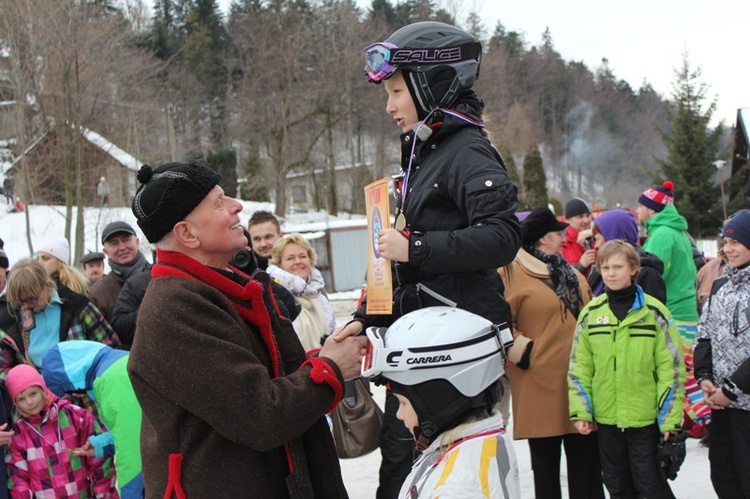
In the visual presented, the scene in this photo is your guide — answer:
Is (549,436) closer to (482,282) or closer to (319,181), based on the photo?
(482,282)

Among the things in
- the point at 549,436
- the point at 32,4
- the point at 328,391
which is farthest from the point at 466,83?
the point at 32,4

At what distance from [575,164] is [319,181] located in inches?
1428

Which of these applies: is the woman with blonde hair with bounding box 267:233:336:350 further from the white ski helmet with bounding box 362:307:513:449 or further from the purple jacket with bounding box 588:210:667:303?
the white ski helmet with bounding box 362:307:513:449

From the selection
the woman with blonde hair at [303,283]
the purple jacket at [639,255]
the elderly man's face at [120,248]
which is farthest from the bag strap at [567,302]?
the elderly man's face at [120,248]

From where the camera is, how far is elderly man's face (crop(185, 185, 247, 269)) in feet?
7.93

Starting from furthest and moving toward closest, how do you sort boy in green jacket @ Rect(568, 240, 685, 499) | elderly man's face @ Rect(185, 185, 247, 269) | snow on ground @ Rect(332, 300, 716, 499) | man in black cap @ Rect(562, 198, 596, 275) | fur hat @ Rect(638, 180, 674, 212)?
man in black cap @ Rect(562, 198, 596, 275)
fur hat @ Rect(638, 180, 674, 212)
snow on ground @ Rect(332, 300, 716, 499)
boy in green jacket @ Rect(568, 240, 685, 499)
elderly man's face @ Rect(185, 185, 247, 269)

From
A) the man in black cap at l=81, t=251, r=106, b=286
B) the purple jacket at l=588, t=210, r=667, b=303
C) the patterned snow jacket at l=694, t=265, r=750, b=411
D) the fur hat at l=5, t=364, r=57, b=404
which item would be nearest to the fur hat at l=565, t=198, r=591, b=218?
the purple jacket at l=588, t=210, r=667, b=303

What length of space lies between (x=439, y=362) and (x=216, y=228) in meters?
0.88

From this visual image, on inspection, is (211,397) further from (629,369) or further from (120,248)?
(120,248)

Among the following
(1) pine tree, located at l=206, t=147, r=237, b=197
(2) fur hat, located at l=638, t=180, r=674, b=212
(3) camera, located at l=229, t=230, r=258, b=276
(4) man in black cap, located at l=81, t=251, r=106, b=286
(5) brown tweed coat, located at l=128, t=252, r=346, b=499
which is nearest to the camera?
(5) brown tweed coat, located at l=128, t=252, r=346, b=499

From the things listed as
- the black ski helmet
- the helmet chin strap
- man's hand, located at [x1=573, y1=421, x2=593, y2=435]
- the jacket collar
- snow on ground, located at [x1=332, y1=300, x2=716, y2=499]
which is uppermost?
the black ski helmet

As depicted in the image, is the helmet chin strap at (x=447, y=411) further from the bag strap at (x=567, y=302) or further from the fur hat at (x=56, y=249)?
the fur hat at (x=56, y=249)

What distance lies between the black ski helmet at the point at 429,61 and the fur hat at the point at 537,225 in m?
2.68

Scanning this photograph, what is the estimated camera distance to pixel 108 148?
96.6 ft
